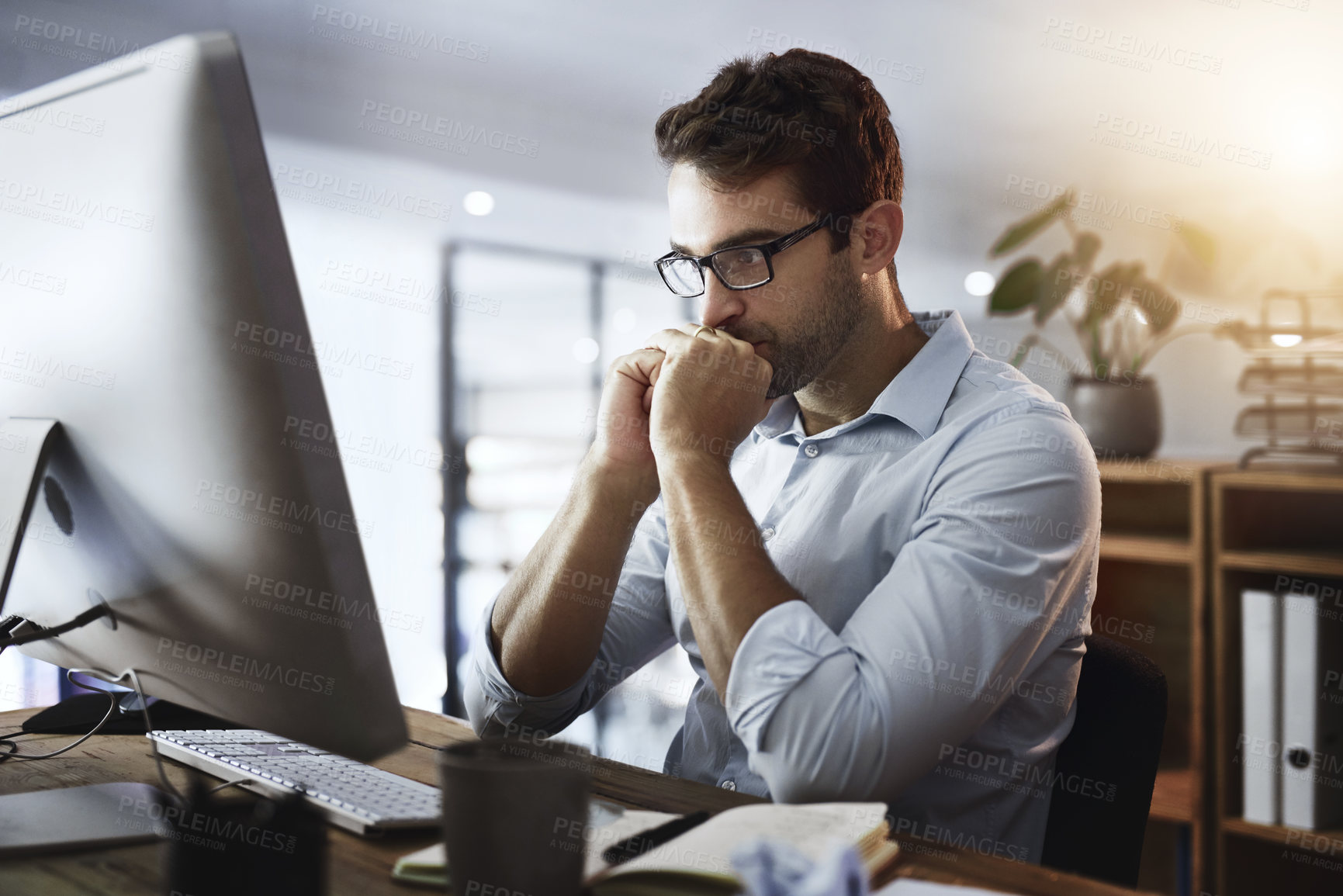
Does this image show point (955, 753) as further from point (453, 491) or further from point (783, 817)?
point (453, 491)

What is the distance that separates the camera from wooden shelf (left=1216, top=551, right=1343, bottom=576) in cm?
185

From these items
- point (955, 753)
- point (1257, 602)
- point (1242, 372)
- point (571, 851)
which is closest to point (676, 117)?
point (955, 753)

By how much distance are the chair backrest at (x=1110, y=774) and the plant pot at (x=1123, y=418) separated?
1.37 m

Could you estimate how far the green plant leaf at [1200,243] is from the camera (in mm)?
2430

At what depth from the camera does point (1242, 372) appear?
8.17 ft

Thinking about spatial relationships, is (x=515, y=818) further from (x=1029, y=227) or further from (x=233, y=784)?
(x=1029, y=227)

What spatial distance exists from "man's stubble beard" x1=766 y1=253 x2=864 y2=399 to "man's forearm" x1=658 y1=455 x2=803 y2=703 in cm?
26

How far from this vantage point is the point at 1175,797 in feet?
7.04

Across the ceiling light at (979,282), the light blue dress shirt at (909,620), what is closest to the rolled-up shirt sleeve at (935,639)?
the light blue dress shirt at (909,620)

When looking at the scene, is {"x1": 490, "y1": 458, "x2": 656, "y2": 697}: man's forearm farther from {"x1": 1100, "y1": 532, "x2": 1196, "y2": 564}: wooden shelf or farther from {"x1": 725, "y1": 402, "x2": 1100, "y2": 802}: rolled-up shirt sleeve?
{"x1": 1100, "y1": 532, "x2": 1196, "y2": 564}: wooden shelf

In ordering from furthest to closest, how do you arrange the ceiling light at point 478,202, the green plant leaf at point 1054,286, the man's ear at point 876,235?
1. the ceiling light at point 478,202
2. the green plant leaf at point 1054,286
3. the man's ear at point 876,235

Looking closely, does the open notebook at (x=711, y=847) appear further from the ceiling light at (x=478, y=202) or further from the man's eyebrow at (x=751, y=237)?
the ceiling light at (x=478, y=202)

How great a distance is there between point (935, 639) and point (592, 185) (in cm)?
378

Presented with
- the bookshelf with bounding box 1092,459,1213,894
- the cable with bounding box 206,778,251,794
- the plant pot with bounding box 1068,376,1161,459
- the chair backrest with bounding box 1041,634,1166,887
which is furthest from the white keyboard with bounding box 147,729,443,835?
the plant pot with bounding box 1068,376,1161,459
